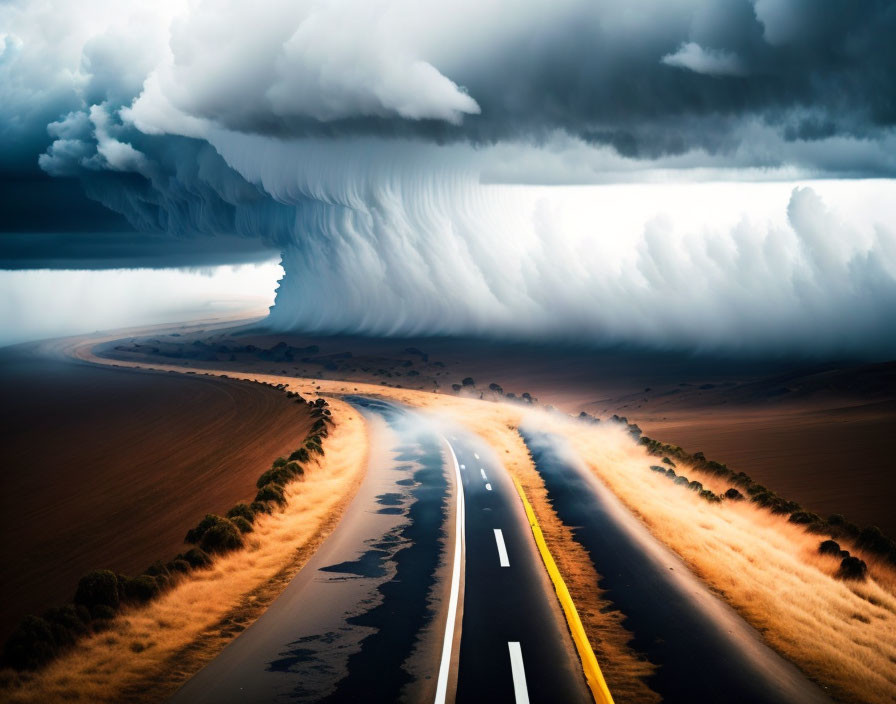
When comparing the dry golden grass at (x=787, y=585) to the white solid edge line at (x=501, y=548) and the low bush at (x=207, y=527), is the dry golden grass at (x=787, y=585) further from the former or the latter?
the low bush at (x=207, y=527)

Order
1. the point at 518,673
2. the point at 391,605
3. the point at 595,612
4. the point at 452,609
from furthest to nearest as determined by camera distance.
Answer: the point at 391,605, the point at 452,609, the point at 595,612, the point at 518,673

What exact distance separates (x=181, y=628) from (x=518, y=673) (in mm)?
5312

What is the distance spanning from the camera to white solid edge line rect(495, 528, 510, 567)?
46.7 feet

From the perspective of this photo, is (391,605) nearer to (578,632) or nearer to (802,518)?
(578,632)

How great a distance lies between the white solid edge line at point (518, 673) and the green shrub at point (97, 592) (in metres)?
6.74

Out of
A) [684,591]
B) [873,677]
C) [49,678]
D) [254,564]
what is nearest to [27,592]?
[254,564]

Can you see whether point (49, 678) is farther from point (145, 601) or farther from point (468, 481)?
point (468, 481)

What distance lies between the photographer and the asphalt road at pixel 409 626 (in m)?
8.55

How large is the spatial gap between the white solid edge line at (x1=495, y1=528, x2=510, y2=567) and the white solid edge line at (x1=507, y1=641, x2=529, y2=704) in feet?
14.0

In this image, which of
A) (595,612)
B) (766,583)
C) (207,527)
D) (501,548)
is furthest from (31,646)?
(766,583)

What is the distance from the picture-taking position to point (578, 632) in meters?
10.3

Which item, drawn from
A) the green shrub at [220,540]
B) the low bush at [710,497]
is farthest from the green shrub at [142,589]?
the low bush at [710,497]

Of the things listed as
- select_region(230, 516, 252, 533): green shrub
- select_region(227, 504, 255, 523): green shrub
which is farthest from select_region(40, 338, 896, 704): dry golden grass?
select_region(227, 504, 255, 523): green shrub

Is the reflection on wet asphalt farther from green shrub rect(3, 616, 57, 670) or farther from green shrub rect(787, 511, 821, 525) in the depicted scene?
green shrub rect(787, 511, 821, 525)
